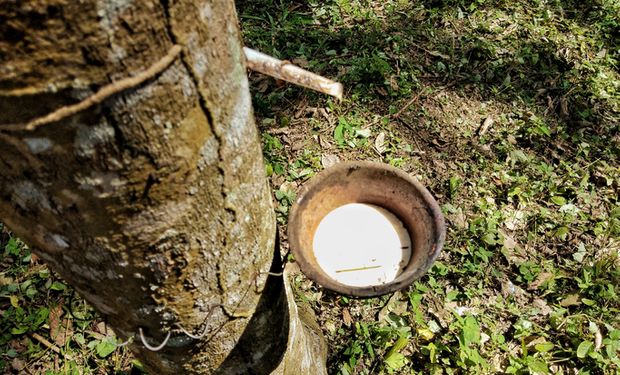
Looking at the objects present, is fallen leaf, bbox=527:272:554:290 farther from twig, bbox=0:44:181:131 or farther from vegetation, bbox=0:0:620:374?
twig, bbox=0:44:181:131

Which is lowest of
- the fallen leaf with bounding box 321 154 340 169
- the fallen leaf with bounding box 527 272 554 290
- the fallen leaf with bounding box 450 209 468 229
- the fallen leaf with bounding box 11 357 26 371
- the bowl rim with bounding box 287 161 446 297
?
the fallen leaf with bounding box 527 272 554 290

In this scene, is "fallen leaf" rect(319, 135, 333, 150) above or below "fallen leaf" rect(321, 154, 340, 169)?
above

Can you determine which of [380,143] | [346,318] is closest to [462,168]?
[380,143]

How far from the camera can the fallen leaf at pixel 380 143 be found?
3328mm

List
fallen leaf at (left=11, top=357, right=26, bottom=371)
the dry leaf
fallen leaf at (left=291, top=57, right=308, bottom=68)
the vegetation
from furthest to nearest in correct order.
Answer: fallen leaf at (left=291, top=57, right=308, bottom=68) → the dry leaf → the vegetation → fallen leaf at (left=11, top=357, right=26, bottom=371)

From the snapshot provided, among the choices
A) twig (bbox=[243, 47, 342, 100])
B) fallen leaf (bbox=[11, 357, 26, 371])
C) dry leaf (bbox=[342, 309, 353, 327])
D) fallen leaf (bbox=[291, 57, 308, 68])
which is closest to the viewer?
twig (bbox=[243, 47, 342, 100])

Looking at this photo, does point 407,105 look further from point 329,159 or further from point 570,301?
point 570,301

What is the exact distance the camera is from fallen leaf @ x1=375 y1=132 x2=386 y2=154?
10.9 feet

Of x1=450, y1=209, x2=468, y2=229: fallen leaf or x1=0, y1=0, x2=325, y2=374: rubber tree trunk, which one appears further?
x1=450, y1=209, x2=468, y2=229: fallen leaf

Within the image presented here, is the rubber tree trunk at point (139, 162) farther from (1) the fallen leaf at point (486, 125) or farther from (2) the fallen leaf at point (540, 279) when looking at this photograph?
(1) the fallen leaf at point (486, 125)

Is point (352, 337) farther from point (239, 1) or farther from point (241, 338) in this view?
point (239, 1)

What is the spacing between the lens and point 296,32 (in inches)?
153

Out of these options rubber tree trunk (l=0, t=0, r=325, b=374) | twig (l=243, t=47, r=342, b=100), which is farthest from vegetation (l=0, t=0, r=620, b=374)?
twig (l=243, t=47, r=342, b=100)

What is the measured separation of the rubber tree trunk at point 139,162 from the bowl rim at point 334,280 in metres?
0.33
